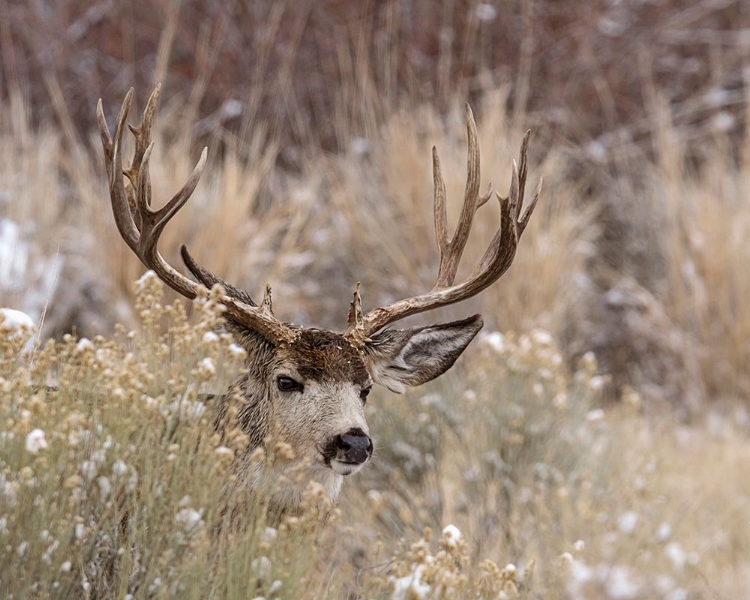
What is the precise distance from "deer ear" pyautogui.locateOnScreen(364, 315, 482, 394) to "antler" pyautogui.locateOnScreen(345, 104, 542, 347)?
0.09m

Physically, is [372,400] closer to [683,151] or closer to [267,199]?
[267,199]

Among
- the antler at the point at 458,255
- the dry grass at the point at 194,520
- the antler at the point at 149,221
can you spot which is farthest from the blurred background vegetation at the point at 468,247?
the antler at the point at 458,255

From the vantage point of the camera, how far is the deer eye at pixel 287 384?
Answer: 12.5ft

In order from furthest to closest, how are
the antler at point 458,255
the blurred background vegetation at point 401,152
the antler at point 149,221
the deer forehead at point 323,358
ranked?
the blurred background vegetation at point 401,152
the antler at point 458,255
the deer forehead at point 323,358
the antler at point 149,221

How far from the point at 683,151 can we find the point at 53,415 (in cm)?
919

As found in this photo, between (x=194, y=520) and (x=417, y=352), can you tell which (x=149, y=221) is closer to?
(x=417, y=352)

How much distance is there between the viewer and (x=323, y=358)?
12.5 ft

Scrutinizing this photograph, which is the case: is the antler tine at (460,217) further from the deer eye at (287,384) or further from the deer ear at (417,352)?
the deer eye at (287,384)

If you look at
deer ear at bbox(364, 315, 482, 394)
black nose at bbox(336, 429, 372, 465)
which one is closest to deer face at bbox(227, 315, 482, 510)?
black nose at bbox(336, 429, 372, 465)

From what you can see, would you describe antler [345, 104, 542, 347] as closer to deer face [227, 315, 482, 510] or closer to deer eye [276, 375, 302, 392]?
deer face [227, 315, 482, 510]

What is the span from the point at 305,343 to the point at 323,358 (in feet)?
0.25

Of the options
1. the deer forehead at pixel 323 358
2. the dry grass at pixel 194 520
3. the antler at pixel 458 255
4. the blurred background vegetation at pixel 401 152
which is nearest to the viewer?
the dry grass at pixel 194 520

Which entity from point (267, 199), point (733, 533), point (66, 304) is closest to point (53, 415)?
point (733, 533)

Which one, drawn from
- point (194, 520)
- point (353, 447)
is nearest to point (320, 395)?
point (353, 447)
